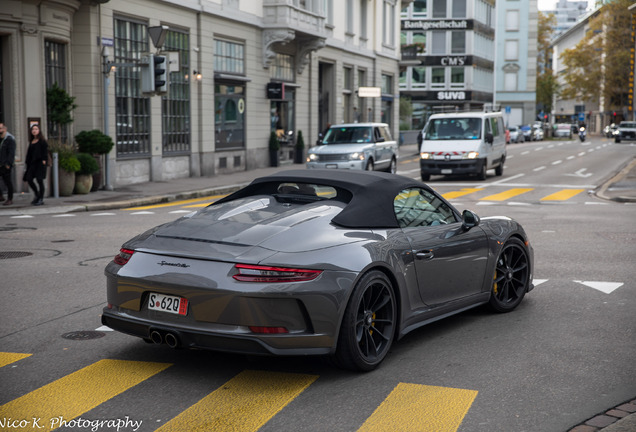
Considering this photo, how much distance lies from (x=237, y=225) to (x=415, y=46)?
160 ft

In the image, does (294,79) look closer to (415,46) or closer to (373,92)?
(373,92)

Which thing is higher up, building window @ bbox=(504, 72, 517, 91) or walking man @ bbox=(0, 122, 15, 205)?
building window @ bbox=(504, 72, 517, 91)

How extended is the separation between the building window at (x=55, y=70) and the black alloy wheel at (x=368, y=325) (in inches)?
662

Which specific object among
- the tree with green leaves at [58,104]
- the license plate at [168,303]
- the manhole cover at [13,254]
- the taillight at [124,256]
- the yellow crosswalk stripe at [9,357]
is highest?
the tree with green leaves at [58,104]

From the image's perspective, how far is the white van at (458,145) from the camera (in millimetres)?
26156

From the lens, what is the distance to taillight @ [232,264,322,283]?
16.9 ft

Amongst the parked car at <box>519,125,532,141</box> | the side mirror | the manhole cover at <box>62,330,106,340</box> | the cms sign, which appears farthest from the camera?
the cms sign

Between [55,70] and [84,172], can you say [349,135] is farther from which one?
[55,70]

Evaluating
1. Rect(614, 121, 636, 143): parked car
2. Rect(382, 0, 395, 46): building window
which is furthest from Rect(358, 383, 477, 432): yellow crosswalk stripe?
Rect(614, 121, 636, 143): parked car

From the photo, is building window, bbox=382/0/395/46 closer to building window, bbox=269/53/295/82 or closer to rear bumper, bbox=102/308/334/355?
building window, bbox=269/53/295/82

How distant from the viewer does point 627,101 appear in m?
98.4

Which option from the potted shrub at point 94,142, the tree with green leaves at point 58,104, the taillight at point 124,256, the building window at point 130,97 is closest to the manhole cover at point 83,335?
the taillight at point 124,256

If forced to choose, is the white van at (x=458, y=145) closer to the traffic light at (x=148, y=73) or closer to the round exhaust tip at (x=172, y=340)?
the traffic light at (x=148, y=73)

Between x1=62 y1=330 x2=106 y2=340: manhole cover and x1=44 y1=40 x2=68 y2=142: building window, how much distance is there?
49.7 ft
